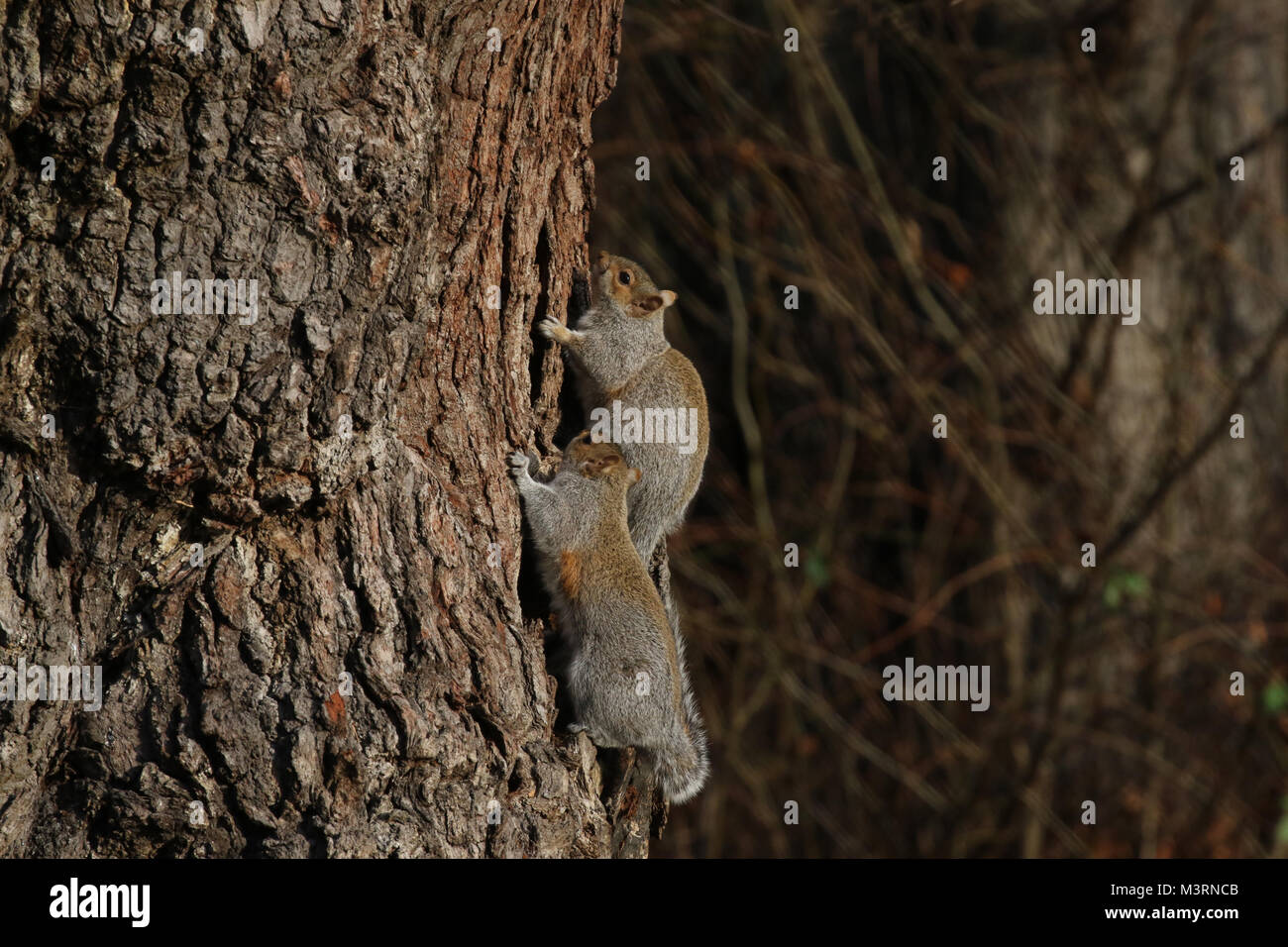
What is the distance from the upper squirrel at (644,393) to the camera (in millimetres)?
4129

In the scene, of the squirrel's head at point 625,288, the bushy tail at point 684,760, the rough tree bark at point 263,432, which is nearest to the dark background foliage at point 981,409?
the squirrel's head at point 625,288

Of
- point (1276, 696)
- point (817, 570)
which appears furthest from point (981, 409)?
point (1276, 696)

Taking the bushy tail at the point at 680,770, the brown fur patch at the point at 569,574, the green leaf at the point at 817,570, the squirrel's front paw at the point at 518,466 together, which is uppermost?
the squirrel's front paw at the point at 518,466

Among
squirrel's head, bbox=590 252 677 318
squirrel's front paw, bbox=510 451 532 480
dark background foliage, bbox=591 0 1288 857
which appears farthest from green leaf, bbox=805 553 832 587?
squirrel's front paw, bbox=510 451 532 480

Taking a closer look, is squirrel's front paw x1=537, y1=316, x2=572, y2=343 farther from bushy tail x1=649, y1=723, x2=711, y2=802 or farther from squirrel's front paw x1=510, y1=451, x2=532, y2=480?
bushy tail x1=649, y1=723, x2=711, y2=802

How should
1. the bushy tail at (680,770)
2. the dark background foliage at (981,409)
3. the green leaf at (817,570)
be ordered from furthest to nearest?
1. the green leaf at (817,570)
2. the dark background foliage at (981,409)
3. the bushy tail at (680,770)

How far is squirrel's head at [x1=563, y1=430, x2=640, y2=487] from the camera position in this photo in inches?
154

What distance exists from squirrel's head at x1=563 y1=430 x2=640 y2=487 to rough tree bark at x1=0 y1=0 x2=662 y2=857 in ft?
1.87

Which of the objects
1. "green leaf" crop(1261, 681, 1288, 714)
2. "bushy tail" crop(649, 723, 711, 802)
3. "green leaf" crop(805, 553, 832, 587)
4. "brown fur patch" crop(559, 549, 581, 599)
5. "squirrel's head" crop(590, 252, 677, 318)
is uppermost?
"squirrel's head" crop(590, 252, 677, 318)

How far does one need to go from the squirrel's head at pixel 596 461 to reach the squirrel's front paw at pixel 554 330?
0.36 meters

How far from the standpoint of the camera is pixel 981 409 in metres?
8.22

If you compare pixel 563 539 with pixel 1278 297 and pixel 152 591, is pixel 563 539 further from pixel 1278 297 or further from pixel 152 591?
pixel 1278 297

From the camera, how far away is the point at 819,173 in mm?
7949

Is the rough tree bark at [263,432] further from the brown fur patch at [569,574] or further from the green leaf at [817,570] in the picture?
the green leaf at [817,570]
